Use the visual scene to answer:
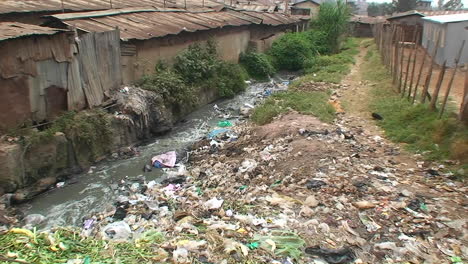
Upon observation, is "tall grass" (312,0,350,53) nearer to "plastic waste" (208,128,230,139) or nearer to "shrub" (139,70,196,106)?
"shrub" (139,70,196,106)

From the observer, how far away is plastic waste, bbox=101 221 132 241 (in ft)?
16.9

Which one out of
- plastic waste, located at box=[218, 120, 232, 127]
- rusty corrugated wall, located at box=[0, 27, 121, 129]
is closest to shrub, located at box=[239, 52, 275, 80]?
plastic waste, located at box=[218, 120, 232, 127]

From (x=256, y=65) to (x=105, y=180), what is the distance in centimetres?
1069

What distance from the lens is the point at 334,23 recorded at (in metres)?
22.7

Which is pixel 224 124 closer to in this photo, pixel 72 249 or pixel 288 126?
pixel 288 126

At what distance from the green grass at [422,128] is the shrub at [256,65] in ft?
21.0

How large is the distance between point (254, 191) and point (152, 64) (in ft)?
20.9

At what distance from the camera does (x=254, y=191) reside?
21.1 feet

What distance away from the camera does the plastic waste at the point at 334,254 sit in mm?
4527

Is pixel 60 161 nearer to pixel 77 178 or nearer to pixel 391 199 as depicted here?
pixel 77 178

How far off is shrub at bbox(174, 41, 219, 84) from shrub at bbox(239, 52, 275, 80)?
3420mm

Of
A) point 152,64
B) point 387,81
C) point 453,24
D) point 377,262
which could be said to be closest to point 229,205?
point 377,262

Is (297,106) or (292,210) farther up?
(297,106)

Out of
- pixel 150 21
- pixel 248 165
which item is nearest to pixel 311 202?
pixel 248 165
